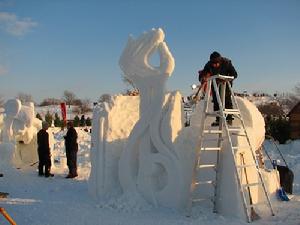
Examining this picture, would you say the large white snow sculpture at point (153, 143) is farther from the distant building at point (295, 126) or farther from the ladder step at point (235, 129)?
the distant building at point (295, 126)

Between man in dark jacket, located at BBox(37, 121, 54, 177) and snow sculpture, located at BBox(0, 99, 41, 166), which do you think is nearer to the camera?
man in dark jacket, located at BBox(37, 121, 54, 177)

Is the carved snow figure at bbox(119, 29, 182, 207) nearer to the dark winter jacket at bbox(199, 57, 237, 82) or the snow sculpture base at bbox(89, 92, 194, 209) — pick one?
the snow sculpture base at bbox(89, 92, 194, 209)

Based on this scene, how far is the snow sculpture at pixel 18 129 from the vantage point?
14.0m

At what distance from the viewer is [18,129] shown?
1407cm

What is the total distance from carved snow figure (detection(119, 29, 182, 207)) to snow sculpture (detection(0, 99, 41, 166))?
252 inches

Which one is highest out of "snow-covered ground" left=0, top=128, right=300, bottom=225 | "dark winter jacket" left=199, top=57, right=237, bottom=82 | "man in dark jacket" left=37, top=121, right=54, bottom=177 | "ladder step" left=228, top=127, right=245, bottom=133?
"dark winter jacket" left=199, top=57, right=237, bottom=82

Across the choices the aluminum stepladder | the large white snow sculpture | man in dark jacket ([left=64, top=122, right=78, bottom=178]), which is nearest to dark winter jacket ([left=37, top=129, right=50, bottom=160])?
man in dark jacket ([left=64, top=122, right=78, bottom=178])

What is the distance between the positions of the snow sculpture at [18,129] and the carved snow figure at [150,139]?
6393 millimetres

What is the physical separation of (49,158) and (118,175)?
16.1ft

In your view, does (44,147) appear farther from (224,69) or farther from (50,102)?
(50,102)

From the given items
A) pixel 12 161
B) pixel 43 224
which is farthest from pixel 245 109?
pixel 12 161

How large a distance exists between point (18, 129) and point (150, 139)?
740 centimetres

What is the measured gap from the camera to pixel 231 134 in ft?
24.2

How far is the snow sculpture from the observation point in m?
14.0
